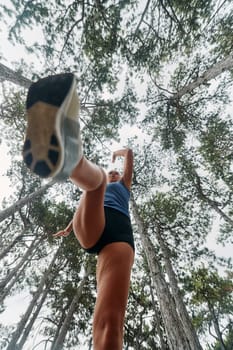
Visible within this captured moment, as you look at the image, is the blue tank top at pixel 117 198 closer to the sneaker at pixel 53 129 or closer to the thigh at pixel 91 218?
the thigh at pixel 91 218

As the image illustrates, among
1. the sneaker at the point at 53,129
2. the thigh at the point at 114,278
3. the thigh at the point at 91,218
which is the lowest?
the thigh at the point at 114,278

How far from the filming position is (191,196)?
11.6 meters

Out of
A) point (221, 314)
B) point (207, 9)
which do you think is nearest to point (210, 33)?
point (207, 9)

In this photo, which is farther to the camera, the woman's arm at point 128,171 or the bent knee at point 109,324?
the woman's arm at point 128,171

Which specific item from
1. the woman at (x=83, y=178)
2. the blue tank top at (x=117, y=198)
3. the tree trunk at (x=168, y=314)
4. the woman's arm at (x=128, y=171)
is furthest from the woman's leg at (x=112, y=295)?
the tree trunk at (x=168, y=314)

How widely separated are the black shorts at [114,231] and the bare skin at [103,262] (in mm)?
29

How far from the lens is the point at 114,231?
1.37 meters

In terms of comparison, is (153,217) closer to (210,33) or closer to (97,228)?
(210,33)

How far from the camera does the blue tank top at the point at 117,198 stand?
5.28 feet

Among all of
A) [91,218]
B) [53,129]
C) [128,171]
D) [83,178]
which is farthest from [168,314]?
[53,129]

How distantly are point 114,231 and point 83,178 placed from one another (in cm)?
49

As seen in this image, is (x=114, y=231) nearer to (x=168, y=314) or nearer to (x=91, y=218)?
(x=91, y=218)

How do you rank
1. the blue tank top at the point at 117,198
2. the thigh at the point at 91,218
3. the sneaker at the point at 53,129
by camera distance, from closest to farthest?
the sneaker at the point at 53,129 < the thigh at the point at 91,218 < the blue tank top at the point at 117,198

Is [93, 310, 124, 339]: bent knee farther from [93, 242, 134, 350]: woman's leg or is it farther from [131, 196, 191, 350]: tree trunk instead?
[131, 196, 191, 350]: tree trunk
